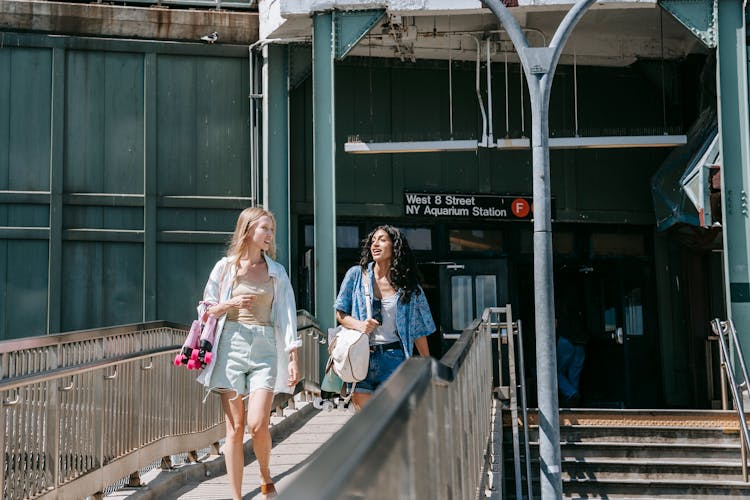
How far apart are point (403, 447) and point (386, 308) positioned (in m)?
4.14

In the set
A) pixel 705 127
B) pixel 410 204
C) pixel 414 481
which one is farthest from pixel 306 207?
pixel 414 481

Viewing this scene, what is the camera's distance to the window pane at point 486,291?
18.8m

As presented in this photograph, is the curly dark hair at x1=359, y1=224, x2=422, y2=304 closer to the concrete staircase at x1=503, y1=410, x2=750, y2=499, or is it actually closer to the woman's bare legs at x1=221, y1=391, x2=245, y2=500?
the woman's bare legs at x1=221, y1=391, x2=245, y2=500

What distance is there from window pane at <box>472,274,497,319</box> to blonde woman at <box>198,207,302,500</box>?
501 inches

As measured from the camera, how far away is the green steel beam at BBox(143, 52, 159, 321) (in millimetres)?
16594

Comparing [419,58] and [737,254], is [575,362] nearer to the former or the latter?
[737,254]

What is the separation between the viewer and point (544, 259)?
9773mm

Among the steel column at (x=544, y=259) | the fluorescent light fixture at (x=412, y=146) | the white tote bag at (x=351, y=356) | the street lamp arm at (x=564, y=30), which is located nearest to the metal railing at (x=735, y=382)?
the steel column at (x=544, y=259)

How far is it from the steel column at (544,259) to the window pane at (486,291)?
8.94 meters

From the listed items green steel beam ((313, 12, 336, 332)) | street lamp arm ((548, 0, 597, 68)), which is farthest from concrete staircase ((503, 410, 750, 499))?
street lamp arm ((548, 0, 597, 68))

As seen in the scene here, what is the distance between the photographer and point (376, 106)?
18.6 meters

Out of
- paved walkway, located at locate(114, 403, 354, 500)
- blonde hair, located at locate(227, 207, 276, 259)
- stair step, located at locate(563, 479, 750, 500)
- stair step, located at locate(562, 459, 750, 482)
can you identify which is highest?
blonde hair, located at locate(227, 207, 276, 259)

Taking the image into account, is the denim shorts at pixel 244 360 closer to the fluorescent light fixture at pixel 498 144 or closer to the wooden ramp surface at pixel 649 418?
the wooden ramp surface at pixel 649 418

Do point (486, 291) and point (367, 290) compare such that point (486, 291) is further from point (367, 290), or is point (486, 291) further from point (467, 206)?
point (367, 290)
